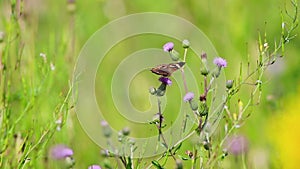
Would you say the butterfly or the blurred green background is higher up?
the blurred green background

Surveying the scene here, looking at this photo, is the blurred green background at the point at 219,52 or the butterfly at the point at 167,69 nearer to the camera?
the butterfly at the point at 167,69

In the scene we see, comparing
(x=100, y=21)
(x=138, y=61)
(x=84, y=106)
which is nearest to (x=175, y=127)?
(x=138, y=61)

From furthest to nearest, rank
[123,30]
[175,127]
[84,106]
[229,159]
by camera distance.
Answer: [123,30] → [84,106] → [229,159] → [175,127]

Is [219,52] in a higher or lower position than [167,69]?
higher

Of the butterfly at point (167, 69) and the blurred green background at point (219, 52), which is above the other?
the blurred green background at point (219, 52)

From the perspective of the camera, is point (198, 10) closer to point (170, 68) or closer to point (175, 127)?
point (175, 127)

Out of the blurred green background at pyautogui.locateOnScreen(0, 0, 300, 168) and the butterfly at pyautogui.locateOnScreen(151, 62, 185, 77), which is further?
the blurred green background at pyautogui.locateOnScreen(0, 0, 300, 168)

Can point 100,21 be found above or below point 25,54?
above

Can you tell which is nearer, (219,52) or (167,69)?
(167,69)
